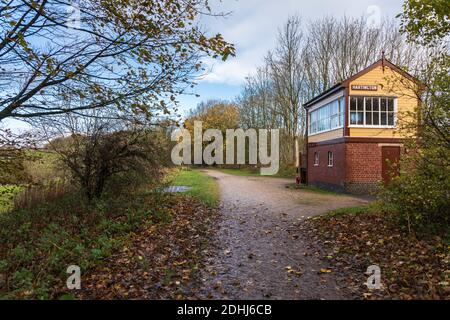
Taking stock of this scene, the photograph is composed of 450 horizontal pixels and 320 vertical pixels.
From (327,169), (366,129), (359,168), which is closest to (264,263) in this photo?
(359,168)

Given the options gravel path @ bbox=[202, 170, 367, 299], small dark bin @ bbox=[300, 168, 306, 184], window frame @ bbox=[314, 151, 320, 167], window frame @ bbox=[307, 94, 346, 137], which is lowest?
gravel path @ bbox=[202, 170, 367, 299]

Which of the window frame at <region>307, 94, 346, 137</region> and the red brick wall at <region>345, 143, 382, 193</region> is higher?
the window frame at <region>307, 94, 346, 137</region>

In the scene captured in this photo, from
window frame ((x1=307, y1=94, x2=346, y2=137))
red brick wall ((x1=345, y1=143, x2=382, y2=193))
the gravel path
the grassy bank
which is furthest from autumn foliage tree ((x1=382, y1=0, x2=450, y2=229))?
window frame ((x1=307, y1=94, x2=346, y2=137))

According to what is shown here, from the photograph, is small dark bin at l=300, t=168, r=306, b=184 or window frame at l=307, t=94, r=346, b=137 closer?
window frame at l=307, t=94, r=346, b=137

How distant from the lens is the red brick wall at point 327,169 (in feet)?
61.4

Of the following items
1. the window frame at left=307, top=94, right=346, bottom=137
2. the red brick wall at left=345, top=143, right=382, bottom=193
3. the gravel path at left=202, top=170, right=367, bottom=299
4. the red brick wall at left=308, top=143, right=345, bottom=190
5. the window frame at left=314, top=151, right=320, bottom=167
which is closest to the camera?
the gravel path at left=202, top=170, right=367, bottom=299

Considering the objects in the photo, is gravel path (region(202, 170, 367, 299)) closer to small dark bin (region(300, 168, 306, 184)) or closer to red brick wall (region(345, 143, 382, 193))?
red brick wall (region(345, 143, 382, 193))

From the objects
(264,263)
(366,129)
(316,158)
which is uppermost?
(366,129)

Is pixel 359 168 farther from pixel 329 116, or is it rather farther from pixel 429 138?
pixel 429 138

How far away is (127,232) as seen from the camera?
27.4ft

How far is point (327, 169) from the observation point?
20781 mm

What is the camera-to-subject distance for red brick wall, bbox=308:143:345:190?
18.7 m

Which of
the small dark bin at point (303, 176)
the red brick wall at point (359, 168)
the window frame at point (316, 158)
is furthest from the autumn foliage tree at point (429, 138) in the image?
the small dark bin at point (303, 176)
